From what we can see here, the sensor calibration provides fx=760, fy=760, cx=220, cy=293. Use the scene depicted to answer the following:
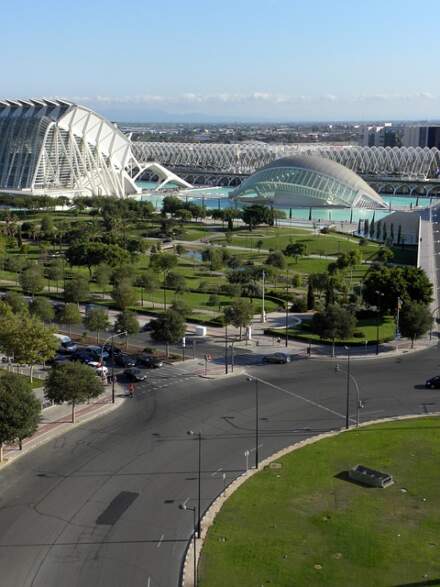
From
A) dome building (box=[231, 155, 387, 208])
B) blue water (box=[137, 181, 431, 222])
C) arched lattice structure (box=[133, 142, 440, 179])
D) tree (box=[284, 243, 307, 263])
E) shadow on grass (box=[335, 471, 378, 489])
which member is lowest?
shadow on grass (box=[335, 471, 378, 489])

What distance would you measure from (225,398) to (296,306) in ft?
64.6

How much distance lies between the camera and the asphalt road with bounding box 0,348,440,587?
65.5 feet

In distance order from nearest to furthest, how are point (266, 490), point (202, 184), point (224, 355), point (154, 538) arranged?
point (154, 538)
point (266, 490)
point (224, 355)
point (202, 184)

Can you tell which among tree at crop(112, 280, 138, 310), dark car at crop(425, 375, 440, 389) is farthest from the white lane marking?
tree at crop(112, 280, 138, 310)

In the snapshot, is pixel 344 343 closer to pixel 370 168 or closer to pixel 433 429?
pixel 433 429

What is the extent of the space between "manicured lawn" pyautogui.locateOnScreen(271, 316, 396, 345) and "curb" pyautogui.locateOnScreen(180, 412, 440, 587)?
41.2 feet

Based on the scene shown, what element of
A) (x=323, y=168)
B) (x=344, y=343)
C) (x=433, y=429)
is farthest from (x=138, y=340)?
(x=323, y=168)

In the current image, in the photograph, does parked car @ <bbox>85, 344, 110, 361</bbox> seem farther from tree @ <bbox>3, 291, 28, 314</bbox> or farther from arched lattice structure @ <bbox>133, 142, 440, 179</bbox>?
arched lattice structure @ <bbox>133, 142, 440, 179</bbox>

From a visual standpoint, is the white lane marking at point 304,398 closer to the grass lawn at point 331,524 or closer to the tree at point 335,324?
the grass lawn at point 331,524

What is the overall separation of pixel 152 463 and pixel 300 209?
91.1 metres

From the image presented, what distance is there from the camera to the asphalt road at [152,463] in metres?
20.0

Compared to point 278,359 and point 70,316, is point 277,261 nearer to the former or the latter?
point 70,316

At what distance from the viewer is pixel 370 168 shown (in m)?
168

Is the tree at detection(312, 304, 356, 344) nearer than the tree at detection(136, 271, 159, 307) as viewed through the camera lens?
Yes
